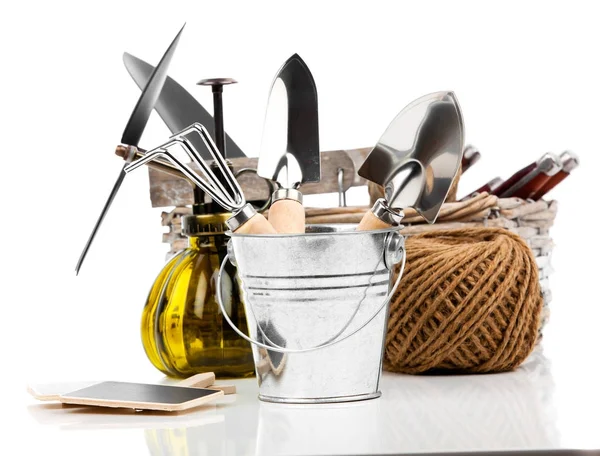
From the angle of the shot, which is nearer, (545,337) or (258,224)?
(258,224)

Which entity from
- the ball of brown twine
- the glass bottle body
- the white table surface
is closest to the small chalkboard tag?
the white table surface

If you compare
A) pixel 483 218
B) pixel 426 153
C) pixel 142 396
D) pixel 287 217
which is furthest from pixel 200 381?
pixel 483 218

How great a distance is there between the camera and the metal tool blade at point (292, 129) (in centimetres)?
92

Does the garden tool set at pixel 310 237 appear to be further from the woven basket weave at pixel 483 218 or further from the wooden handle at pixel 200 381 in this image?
the woven basket weave at pixel 483 218

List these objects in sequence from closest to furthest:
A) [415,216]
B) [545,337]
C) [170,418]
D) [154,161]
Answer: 1. [170,418]
2. [154,161]
3. [415,216]
4. [545,337]

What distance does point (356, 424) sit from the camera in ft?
2.50

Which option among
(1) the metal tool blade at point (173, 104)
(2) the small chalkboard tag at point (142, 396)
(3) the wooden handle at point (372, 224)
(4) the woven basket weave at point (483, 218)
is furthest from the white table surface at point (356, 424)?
(1) the metal tool blade at point (173, 104)

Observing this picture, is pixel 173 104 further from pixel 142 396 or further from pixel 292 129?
pixel 142 396

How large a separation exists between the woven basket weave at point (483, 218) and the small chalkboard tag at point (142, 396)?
0.35m

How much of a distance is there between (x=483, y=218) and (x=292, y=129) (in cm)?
34

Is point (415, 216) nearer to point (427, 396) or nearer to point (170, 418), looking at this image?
point (427, 396)

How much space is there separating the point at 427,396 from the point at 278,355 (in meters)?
0.15

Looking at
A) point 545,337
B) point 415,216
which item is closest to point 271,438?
point 415,216

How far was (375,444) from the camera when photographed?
69 centimetres
